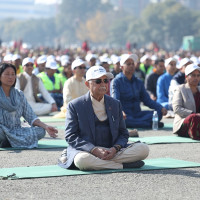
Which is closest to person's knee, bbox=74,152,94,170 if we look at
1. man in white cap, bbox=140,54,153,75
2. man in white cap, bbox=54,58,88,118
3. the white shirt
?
the white shirt

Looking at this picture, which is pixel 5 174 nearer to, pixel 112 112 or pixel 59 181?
pixel 59 181

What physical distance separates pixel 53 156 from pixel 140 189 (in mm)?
2233

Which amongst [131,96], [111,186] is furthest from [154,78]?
[111,186]

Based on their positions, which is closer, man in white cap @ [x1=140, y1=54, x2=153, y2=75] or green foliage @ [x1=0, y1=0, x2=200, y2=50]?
man in white cap @ [x1=140, y1=54, x2=153, y2=75]

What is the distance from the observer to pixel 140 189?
6125 millimetres

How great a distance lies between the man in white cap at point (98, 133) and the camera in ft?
Result: 22.9

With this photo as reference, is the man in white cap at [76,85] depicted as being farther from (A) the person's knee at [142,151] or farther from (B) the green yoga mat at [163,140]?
(A) the person's knee at [142,151]

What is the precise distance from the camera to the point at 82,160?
22.6 feet

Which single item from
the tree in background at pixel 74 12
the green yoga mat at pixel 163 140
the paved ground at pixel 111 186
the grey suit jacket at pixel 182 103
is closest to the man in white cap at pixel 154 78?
the grey suit jacket at pixel 182 103

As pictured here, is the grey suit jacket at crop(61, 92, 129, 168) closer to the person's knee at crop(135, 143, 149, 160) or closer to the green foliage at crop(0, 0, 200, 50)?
the person's knee at crop(135, 143, 149, 160)

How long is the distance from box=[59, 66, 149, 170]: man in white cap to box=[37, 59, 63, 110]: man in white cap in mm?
8431

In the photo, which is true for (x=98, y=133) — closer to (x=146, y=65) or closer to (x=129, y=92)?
(x=129, y=92)

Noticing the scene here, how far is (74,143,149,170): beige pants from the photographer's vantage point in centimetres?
690

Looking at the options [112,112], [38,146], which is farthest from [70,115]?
[38,146]
